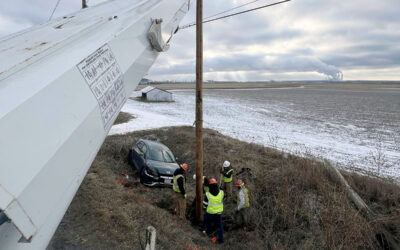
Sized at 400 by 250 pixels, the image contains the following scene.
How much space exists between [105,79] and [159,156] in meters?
7.78

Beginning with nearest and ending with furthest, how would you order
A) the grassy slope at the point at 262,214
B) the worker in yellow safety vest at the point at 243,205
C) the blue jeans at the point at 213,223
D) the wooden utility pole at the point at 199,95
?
the grassy slope at the point at 262,214 < the wooden utility pole at the point at 199,95 < the blue jeans at the point at 213,223 < the worker in yellow safety vest at the point at 243,205

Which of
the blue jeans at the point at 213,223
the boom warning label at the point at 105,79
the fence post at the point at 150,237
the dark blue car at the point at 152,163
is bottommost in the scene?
the blue jeans at the point at 213,223

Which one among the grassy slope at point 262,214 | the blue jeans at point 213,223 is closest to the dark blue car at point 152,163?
the grassy slope at point 262,214

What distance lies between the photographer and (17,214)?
1.20 meters

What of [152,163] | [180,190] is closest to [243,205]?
[180,190]

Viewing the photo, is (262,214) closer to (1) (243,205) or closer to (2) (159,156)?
(1) (243,205)

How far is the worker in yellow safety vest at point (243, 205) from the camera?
686 centimetres

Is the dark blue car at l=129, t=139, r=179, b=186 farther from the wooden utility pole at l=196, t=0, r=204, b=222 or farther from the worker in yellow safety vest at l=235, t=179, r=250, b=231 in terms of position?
the worker in yellow safety vest at l=235, t=179, r=250, b=231

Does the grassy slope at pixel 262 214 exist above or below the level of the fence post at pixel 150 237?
below

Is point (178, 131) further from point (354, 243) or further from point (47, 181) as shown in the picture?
point (47, 181)

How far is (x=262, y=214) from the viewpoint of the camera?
275 inches

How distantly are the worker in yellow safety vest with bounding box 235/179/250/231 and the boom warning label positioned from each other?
5.15m

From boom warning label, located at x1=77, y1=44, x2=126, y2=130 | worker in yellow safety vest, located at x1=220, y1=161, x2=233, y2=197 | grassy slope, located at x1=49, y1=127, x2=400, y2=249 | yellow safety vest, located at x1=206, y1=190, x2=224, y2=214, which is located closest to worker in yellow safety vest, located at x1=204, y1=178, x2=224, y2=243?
yellow safety vest, located at x1=206, y1=190, x2=224, y2=214

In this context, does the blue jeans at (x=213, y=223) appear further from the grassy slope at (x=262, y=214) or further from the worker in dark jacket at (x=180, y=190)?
the worker in dark jacket at (x=180, y=190)
